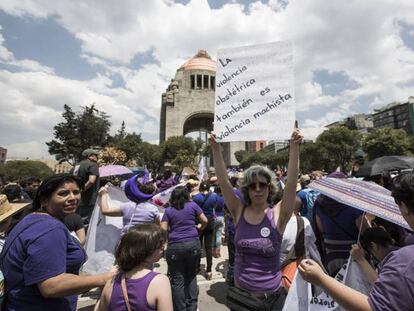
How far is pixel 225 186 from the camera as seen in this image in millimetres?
2531

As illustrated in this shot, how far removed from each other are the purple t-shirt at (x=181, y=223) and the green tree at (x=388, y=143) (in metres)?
42.2

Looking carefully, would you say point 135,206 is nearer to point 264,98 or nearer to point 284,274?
point 284,274

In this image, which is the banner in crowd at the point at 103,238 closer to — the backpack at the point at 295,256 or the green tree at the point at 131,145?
the backpack at the point at 295,256

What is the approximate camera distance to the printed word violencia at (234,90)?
8.56 feet

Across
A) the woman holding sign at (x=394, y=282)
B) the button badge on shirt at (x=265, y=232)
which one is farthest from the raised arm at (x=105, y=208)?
the woman holding sign at (x=394, y=282)

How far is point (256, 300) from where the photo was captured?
2.21 meters

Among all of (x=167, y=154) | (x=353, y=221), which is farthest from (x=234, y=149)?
(x=353, y=221)

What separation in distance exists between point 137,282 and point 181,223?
7.58ft

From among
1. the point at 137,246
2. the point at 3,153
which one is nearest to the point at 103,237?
the point at 137,246

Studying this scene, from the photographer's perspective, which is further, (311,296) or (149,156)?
(149,156)

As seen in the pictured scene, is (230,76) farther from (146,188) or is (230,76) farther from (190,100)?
(190,100)

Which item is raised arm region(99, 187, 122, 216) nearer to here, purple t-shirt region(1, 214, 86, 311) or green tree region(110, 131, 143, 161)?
purple t-shirt region(1, 214, 86, 311)

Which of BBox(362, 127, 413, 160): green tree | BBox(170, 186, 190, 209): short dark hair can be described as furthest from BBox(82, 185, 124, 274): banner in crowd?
BBox(362, 127, 413, 160): green tree

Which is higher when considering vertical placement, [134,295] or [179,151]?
[179,151]
